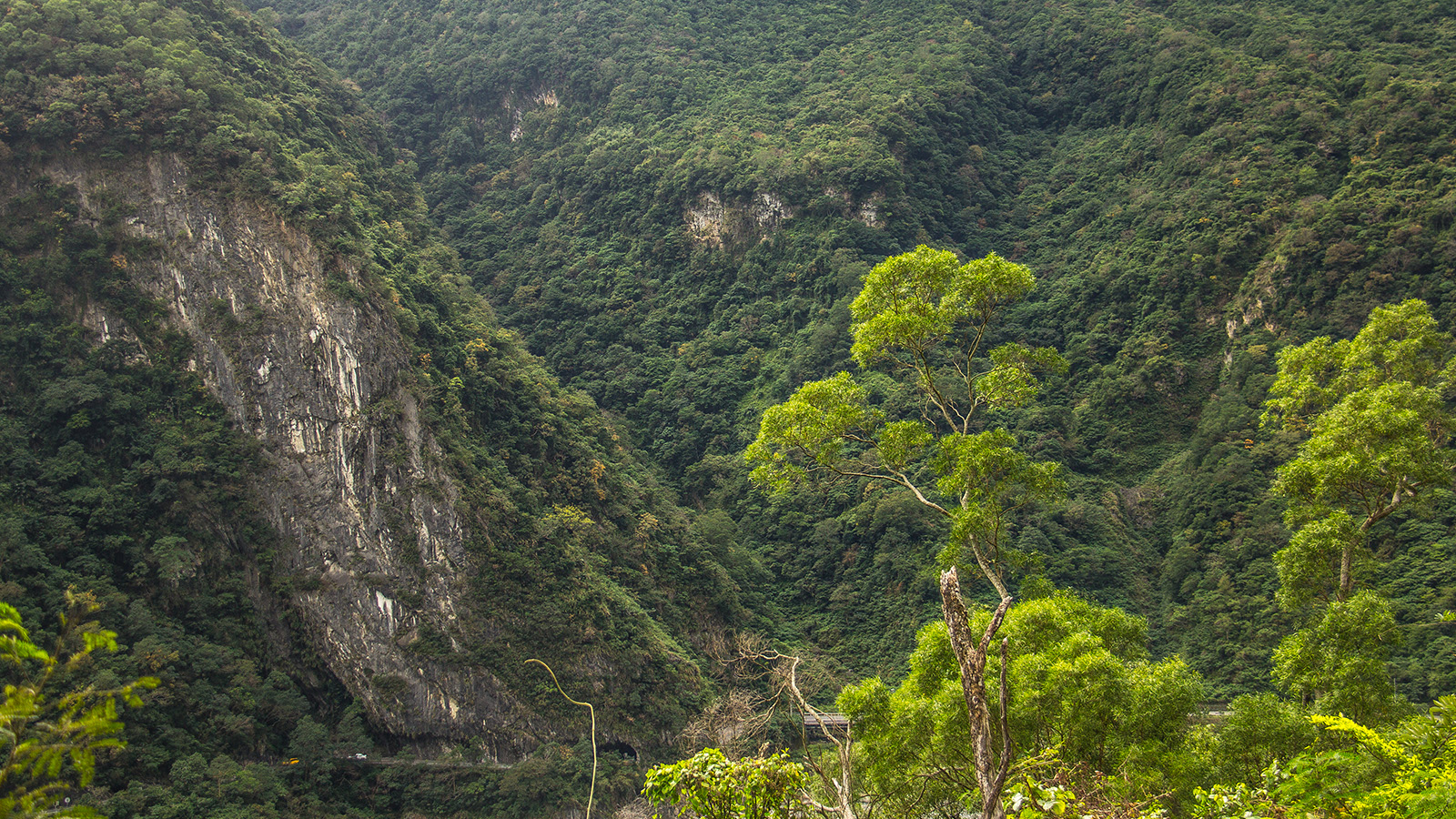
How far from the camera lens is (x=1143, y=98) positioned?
229 feet

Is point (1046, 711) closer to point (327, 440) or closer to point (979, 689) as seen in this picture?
point (979, 689)

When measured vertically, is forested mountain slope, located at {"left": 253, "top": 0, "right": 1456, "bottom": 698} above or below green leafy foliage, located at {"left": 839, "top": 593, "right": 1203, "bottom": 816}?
below

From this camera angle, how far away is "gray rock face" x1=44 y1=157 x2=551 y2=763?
38656 mm

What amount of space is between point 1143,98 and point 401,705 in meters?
65.2

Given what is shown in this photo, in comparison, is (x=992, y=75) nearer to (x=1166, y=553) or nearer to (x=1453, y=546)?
(x=1166, y=553)

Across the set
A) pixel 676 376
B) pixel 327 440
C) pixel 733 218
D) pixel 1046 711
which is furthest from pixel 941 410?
pixel 733 218

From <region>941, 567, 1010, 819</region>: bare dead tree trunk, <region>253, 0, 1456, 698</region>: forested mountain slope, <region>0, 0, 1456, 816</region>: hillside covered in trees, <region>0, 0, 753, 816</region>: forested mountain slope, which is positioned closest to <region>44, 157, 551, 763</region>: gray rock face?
<region>0, 0, 753, 816</region>: forested mountain slope

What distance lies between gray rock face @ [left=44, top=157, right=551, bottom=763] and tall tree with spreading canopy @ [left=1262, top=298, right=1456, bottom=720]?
32739mm

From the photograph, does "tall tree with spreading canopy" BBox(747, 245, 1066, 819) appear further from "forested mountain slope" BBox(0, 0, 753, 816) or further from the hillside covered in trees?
"forested mountain slope" BBox(0, 0, 753, 816)

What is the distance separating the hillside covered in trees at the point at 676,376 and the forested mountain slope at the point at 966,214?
30cm

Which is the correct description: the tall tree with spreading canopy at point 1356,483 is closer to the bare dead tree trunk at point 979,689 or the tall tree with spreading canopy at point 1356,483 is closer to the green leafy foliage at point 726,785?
the bare dead tree trunk at point 979,689

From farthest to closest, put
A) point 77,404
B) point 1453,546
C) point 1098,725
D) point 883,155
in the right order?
point 883,155, point 77,404, point 1453,546, point 1098,725

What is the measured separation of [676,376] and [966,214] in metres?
26.2

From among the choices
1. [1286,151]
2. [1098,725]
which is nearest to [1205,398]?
[1286,151]
